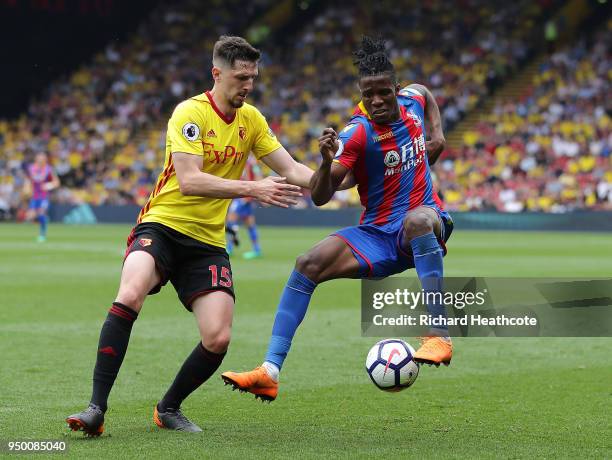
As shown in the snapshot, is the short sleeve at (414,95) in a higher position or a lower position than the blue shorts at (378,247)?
higher

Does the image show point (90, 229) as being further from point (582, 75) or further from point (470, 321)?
point (470, 321)

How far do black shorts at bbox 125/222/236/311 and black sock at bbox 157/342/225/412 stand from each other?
0.95 feet

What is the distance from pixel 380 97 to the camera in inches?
268

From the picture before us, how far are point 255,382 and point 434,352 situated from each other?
102 centimetres

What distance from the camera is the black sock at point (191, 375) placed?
621 centimetres

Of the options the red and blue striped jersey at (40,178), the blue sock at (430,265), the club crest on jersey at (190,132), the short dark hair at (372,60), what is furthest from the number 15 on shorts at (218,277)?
the red and blue striped jersey at (40,178)

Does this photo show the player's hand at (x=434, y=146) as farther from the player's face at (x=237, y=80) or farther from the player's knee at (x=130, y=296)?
the player's knee at (x=130, y=296)

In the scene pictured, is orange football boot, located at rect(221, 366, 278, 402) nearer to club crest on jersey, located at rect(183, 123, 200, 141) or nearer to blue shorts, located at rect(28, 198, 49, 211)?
club crest on jersey, located at rect(183, 123, 200, 141)

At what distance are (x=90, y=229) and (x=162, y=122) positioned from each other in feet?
28.4

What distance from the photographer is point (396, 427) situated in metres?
6.18

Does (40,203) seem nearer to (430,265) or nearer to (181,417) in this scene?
(430,265)

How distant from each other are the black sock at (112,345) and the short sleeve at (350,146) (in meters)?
1.68

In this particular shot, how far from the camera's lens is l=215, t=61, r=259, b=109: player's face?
619 centimetres

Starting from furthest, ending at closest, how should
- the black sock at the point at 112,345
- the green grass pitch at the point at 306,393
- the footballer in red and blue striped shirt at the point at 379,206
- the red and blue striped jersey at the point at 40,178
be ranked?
the red and blue striped jersey at the point at 40,178
the footballer in red and blue striped shirt at the point at 379,206
the black sock at the point at 112,345
the green grass pitch at the point at 306,393
